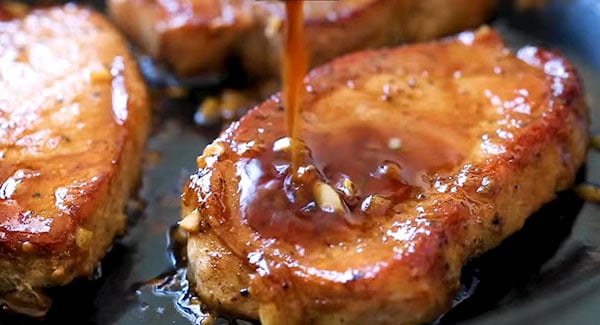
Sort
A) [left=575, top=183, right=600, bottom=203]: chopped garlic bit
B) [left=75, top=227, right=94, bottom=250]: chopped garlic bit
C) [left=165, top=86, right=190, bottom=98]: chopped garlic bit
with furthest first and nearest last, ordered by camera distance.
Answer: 1. [left=165, top=86, right=190, bottom=98]: chopped garlic bit
2. [left=575, top=183, right=600, bottom=203]: chopped garlic bit
3. [left=75, top=227, right=94, bottom=250]: chopped garlic bit

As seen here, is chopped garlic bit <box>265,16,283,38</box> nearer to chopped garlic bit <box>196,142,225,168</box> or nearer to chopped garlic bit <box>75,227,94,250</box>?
chopped garlic bit <box>196,142,225,168</box>

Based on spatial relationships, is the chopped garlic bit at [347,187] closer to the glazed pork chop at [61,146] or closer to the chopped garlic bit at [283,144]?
the chopped garlic bit at [283,144]

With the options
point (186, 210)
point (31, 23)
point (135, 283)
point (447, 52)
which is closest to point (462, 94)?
point (447, 52)

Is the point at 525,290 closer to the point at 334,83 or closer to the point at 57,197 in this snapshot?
the point at 334,83

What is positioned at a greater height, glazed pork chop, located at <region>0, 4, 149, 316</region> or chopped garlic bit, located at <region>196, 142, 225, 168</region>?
chopped garlic bit, located at <region>196, 142, 225, 168</region>

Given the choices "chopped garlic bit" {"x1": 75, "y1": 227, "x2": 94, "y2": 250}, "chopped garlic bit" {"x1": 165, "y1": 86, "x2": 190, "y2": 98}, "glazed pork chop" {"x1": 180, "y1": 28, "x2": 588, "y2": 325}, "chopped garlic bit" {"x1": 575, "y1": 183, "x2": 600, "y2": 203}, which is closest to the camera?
"glazed pork chop" {"x1": 180, "y1": 28, "x2": 588, "y2": 325}

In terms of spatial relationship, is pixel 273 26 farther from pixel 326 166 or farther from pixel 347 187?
pixel 347 187

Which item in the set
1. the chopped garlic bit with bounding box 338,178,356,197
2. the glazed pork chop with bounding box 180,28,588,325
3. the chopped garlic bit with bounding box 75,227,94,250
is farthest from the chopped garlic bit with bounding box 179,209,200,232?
the chopped garlic bit with bounding box 338,178,356,197

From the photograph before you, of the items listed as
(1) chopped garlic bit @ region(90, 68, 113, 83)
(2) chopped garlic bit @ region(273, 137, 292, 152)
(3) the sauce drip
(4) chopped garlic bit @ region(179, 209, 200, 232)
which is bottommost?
→ (4) chopped garlic bit @ region(179, 209, 200, 232)
